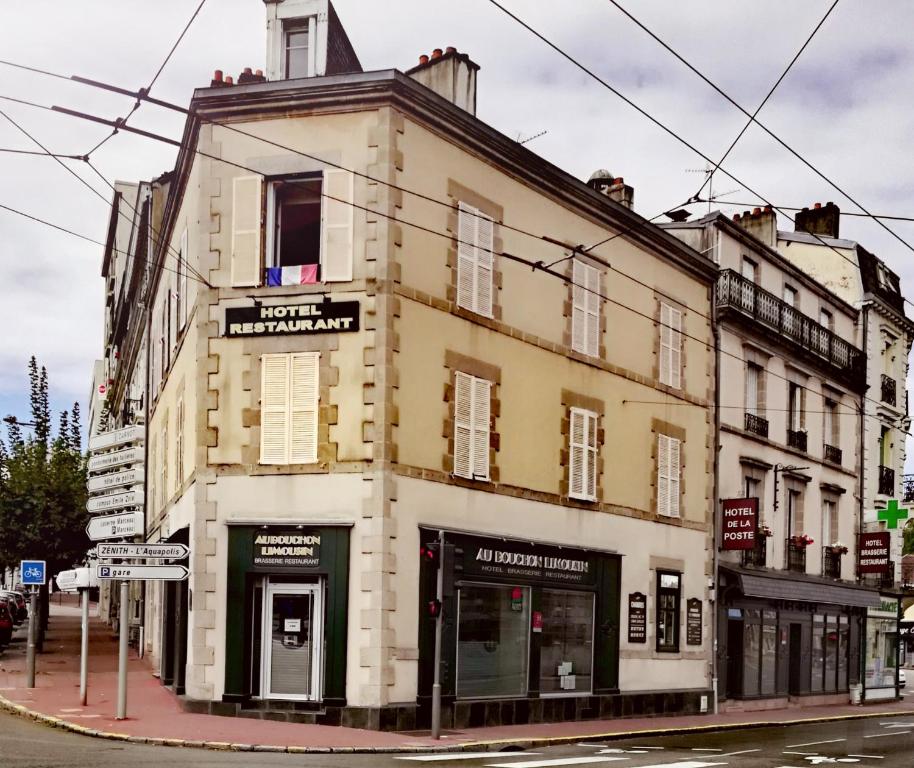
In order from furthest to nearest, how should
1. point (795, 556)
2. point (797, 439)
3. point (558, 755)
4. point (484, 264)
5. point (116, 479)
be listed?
point (797, 439) → point (795, 556) → point (484, 264) → point (116, 479) → point (558, 755)

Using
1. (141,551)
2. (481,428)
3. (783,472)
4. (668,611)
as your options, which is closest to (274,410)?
(141,551)

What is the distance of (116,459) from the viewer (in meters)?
21.6

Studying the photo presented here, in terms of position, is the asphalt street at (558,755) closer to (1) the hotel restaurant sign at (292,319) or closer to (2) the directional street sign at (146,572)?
(2) the directional street sign at (146,572)

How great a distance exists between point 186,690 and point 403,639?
3758mm

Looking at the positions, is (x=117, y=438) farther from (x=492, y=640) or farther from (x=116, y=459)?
(x=492, y=640)

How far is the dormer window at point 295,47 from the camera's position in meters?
A: 23.9

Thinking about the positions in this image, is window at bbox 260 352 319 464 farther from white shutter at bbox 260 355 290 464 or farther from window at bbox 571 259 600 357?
window at bbox 571 259 600 357

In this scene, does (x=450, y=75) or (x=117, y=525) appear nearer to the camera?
(x=117, y=525)

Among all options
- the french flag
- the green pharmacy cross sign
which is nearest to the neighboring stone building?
the green pharmacy cross sign

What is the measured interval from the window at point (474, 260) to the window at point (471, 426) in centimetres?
140

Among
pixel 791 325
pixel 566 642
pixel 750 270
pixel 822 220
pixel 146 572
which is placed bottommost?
pixel 566 642

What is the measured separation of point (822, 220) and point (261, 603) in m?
30.8

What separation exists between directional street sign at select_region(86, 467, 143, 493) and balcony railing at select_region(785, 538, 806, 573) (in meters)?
21.1

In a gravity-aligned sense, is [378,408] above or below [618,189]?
below
